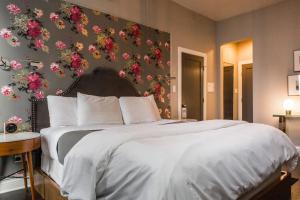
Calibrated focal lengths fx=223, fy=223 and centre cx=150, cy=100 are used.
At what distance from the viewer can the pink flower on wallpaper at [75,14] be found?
2.93m

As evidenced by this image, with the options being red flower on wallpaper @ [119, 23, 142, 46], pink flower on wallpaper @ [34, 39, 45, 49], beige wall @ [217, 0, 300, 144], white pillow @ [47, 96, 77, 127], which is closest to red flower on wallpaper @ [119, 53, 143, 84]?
red flower on wallpaper @ [119, 23, 142, 46]

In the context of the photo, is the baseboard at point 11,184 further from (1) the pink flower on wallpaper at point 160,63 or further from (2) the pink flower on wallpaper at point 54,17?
(1) the pink flower on wallpaper at point 160,63

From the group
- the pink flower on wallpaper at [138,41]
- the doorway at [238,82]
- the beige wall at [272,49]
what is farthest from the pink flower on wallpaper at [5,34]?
the doorway at [238,82]

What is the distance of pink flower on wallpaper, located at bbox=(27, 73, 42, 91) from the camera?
2582mm

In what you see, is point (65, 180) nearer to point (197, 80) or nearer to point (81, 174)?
point (81, 174)

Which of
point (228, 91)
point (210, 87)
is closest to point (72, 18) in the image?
point (210, 87)

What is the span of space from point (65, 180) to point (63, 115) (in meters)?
1.14

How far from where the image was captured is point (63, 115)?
2.53 meters

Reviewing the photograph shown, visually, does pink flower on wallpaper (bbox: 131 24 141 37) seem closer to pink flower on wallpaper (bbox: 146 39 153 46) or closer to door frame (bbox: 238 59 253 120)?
pink flower on wallpaper (bbox: 146 39 153 46)

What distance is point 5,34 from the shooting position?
2432mm

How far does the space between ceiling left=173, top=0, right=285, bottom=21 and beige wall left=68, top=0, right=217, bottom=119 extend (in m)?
0.15

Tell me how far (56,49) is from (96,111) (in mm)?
960

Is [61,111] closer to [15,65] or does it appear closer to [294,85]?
[15,65]

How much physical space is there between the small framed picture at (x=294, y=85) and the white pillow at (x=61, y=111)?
3796 millimetres
